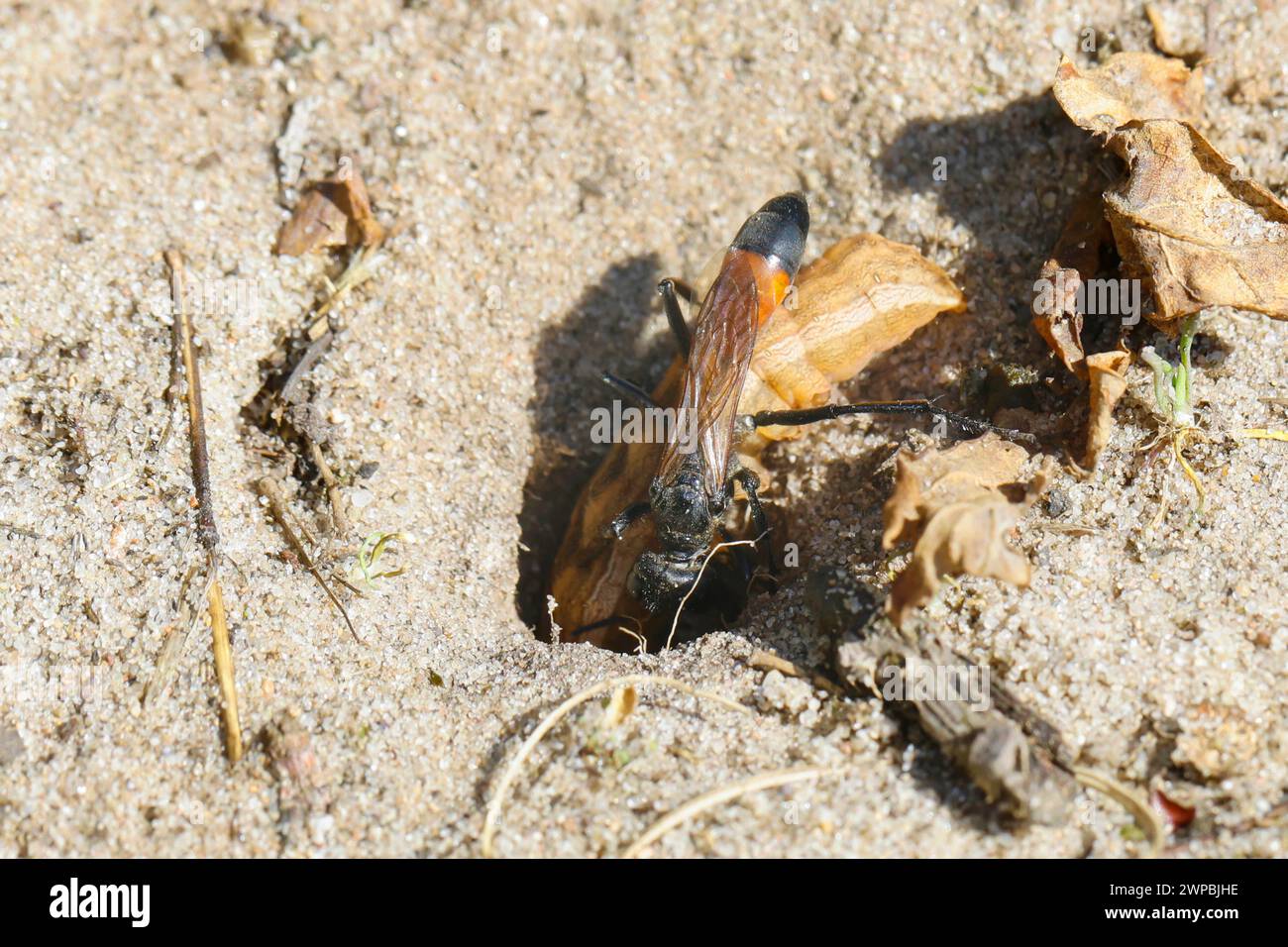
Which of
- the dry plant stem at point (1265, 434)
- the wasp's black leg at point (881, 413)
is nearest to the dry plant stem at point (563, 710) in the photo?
the wasp's black leg at point (881, 413)

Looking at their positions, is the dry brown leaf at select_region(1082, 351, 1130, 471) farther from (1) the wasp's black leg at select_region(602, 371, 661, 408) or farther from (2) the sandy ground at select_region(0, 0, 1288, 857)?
(1) the wasp's black leg at select_region(602, 371, 661, 408)

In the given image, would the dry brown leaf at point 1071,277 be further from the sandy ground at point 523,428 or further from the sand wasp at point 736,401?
the sand wasp at point 736,401

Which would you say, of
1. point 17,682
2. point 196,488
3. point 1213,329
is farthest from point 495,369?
point 1213,329

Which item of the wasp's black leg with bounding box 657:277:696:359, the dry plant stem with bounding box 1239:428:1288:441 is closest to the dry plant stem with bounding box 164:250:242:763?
the wasp's black leg with bounding box 657:277:696:359

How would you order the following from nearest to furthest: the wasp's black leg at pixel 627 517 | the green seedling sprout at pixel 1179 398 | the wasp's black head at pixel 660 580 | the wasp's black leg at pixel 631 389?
the green seedling sprout at pixel 1179 398, the wasp's black head at pixel 660 580, the wasp's black leg at pixel 627 517, the wasp's black leg at pixel 631 389

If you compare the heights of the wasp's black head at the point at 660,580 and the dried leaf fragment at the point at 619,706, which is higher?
the wasp's black head at the point at 660,580

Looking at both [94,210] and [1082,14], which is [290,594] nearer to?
[94,210]
